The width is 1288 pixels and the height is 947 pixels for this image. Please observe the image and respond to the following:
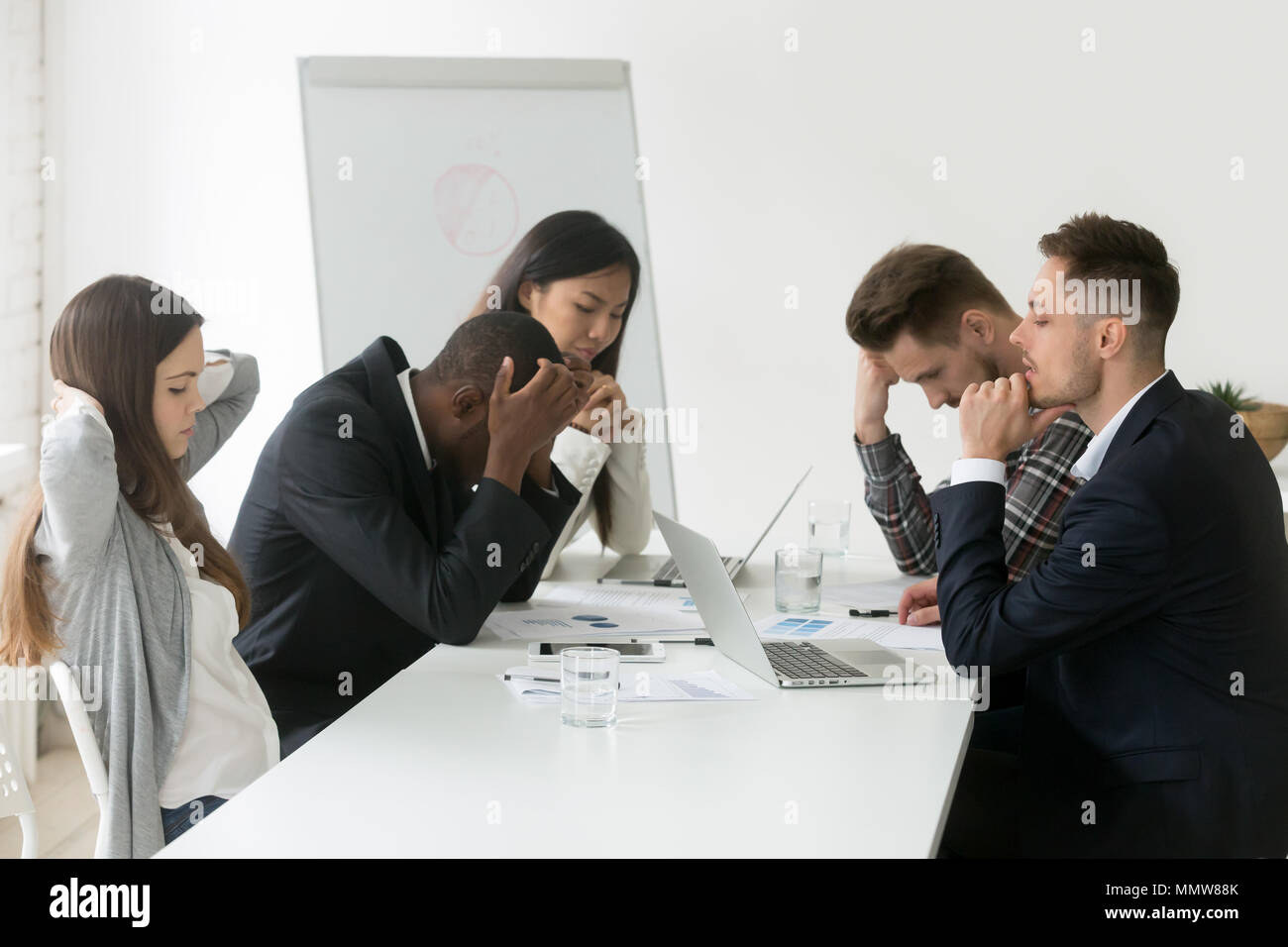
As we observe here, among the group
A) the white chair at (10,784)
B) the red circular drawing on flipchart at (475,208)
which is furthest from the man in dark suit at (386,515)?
the red circular drawing on flipchart at (475,208)

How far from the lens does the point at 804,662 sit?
1.67m

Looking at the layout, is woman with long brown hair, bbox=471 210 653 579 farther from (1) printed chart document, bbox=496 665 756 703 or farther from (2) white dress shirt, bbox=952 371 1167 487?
(2) white dress shirt, bbox=952 371 1167 487

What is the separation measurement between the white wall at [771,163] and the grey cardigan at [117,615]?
2.13m

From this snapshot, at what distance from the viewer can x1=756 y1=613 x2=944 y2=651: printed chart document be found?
1.87 metres

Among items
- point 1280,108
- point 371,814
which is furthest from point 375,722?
point 1280,108

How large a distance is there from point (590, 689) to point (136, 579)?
599 millimetres

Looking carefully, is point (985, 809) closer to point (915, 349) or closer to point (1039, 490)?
point (1039, 490)

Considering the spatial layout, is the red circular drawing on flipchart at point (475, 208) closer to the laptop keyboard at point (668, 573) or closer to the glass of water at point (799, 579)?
the laptop keyboard at point (668, 573)

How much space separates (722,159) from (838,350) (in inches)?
25.3

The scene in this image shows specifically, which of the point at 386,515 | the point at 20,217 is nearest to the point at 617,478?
the point at 386,515
